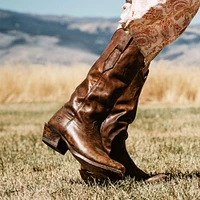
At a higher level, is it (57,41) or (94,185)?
(94,185)

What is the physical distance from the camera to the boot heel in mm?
2207

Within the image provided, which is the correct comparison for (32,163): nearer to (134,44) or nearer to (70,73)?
(134,44)

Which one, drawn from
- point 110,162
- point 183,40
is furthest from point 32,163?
point 183,40

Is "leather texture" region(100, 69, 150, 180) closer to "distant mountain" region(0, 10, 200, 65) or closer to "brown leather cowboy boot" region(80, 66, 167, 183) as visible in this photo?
"brown leather cowboy boot" region(80, 66, 167, 183)

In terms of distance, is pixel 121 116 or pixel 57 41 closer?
pixel 121 116

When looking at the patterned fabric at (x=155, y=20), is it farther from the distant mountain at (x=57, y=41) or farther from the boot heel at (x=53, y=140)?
the distant mountain at (x=57, y=41)

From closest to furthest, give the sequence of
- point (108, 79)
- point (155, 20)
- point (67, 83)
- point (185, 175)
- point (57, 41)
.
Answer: point (155, 20) < point (108, 79) < point (185, 175) < point (67, 83) < point (57, 41)

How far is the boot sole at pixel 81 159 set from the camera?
2.11m

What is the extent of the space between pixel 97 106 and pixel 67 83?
1053 centimetres

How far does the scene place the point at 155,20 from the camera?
2064 mm

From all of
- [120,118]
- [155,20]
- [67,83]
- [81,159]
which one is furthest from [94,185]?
[67,83]

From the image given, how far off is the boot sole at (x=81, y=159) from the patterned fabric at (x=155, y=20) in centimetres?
43

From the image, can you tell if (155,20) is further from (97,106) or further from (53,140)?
(53,140)

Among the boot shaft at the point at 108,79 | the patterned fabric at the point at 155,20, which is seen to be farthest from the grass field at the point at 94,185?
the patterned fabric at the point at 155,20
